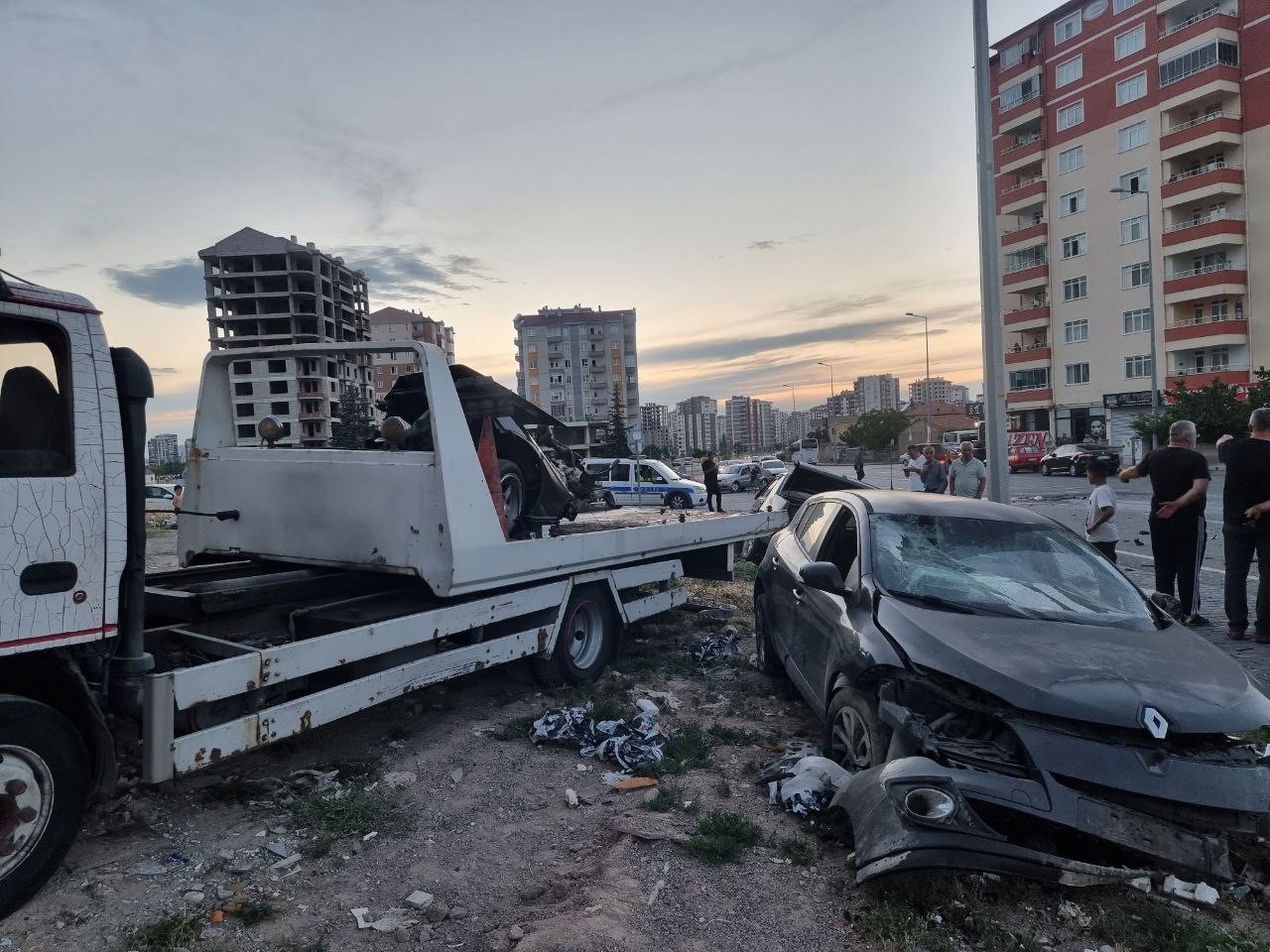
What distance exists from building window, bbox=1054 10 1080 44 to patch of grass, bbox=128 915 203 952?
61893 mm

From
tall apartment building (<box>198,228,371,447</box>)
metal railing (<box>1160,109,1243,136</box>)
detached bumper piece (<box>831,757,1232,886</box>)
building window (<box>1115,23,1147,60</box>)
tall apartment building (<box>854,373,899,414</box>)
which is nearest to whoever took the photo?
detached bumper piece (<box>831,757,1232,886</box>)

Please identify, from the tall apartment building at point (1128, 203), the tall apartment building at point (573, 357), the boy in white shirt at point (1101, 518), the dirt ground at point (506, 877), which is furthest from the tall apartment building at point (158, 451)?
the tall apartment building at point (573, 357)

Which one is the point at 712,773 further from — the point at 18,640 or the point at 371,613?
the point at 18,640

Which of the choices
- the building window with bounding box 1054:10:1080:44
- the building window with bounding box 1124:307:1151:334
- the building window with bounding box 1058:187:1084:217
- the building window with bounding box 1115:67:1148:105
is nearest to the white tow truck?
the building window with bounding box 1124:307:1151:334

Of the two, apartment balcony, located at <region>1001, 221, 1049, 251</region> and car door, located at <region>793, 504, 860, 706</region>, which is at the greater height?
apartment balcony, located at <region>1001, 221, 1049, 251</region>

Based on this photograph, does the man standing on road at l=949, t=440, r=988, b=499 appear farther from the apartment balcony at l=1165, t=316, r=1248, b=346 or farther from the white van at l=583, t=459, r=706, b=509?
the apartment balcony at l=1165, t=316, r=1248, b=346

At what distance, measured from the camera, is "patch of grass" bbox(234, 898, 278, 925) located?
3143mm

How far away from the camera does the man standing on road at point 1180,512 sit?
284 inches

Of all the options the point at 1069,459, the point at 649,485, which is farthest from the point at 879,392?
the point at 649,485

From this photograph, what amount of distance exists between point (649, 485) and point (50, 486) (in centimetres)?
1788

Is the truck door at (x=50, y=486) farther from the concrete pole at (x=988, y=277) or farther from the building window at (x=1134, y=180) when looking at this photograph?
the building window at (x=1134, y=180)

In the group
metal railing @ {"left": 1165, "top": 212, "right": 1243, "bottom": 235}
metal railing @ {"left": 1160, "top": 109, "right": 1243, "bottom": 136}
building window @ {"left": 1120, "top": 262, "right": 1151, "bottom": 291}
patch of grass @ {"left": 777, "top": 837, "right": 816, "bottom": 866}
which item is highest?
metal railing @ {"left": 1160, "top": 109, "right": 1243, "bottom": 136}

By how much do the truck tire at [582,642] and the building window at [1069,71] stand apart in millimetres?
57250

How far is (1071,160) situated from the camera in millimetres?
51656
